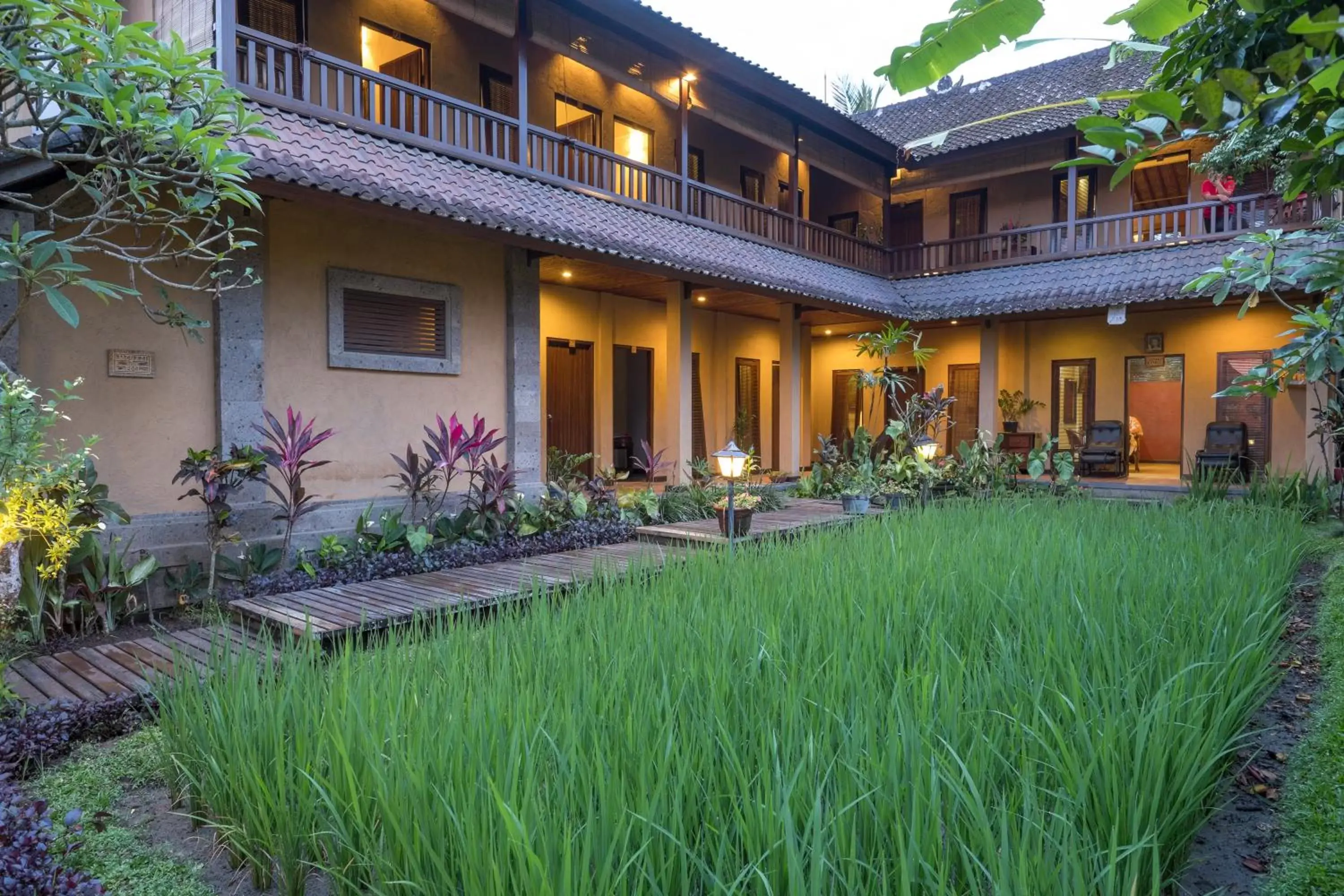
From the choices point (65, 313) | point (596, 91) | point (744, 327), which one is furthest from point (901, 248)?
point (65, 313)

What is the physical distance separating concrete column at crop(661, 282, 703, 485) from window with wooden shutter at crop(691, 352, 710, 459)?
10.1 feet

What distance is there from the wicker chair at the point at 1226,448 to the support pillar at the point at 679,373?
8.09m

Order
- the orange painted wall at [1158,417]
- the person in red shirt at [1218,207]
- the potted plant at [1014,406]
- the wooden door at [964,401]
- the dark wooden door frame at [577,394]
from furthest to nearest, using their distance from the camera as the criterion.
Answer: the orange painted wall at [1158,417] < the wooden door at [964,401] < the potted plant at [1014,406] < the dark wooden door frame at [577,394] < the person in red shirt at [1218,207]

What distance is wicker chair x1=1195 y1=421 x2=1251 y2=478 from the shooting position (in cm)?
1279

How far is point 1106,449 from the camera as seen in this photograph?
1412 cm

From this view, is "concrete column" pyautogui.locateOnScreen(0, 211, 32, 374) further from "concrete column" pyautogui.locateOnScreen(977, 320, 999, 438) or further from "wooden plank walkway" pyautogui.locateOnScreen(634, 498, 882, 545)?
"concrete column" pyautogui.locateOnScreen(977, 320, 999, 438)

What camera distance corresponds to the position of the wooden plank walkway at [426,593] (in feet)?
14.0

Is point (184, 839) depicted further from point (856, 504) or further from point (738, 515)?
point (856, 504)

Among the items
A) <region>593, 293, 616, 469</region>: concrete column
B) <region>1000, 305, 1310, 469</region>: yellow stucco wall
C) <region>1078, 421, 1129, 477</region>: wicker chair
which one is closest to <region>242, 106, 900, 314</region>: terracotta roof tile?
<region>593, 293, 616, 469</region>: concrete column

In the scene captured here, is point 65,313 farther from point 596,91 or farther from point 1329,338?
point 596,91

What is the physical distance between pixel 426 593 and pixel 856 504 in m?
5.32

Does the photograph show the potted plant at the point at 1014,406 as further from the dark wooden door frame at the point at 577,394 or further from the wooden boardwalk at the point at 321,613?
the wooden boardwalk at the point at 321,613

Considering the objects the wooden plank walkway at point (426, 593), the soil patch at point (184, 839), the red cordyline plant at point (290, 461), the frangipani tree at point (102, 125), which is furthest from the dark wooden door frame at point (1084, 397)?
the soil patch at point (184, 839)

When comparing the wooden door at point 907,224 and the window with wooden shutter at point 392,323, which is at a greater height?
the wooden door at point 907,224
